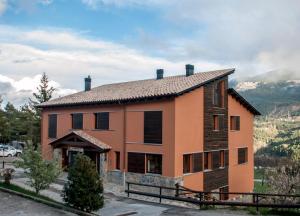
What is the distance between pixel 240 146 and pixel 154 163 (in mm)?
10848

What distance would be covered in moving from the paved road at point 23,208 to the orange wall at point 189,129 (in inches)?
416

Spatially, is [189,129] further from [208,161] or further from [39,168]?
[39,168]

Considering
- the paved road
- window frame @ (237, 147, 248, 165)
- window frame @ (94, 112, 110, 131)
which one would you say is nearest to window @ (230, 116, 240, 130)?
window frame @ (237, 147, 248, 165)

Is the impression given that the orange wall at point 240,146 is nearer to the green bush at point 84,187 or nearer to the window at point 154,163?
the window at point 154,163

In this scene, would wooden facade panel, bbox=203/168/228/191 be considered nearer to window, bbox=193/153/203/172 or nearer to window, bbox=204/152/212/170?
window, bbox=204/152/212/170

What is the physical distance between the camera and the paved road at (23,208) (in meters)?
15.8

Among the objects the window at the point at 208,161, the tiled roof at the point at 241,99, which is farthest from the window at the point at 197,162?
the tiled roof at the point at 241,99

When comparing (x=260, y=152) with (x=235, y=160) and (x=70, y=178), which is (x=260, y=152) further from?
(x=70, y=178)

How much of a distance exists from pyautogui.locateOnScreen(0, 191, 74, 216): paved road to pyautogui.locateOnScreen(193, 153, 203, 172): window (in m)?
12.8

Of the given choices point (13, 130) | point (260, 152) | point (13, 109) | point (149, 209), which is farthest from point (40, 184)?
point (260, 152)

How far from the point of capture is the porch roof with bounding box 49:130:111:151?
29.2 metres

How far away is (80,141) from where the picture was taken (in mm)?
30656

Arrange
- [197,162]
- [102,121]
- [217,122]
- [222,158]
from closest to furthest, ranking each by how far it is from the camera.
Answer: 1. [197,162]
2. [217,122]
3. [102,121]
4. [222,158]

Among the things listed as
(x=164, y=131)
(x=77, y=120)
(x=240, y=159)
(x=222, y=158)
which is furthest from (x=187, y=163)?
(x=77, y=120)
